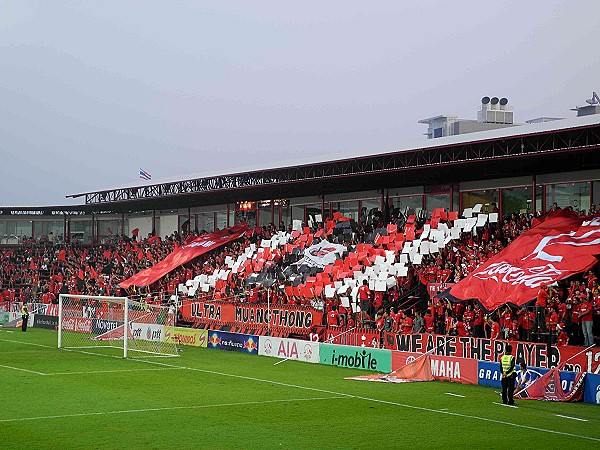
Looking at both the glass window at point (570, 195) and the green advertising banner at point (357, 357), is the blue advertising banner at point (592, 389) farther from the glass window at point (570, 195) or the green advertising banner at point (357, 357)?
the glass window at point (570, 195)

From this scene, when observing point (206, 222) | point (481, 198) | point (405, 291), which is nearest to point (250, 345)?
point (405, 291)

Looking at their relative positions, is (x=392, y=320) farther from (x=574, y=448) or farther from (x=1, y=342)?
(x=1, y=342)

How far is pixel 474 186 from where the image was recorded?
42.9 metres

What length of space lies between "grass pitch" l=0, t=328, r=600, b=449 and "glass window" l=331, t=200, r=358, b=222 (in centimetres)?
1831

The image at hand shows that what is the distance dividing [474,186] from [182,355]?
15957 millimetres

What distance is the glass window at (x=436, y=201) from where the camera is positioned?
44281 mm

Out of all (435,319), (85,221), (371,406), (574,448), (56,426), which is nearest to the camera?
(574,448)

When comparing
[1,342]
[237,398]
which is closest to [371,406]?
[237,398]

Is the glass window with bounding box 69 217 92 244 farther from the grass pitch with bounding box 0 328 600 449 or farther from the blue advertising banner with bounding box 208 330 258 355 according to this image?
the grass pitch with bounding box 0 328 600 449

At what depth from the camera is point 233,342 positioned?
40.8 metres

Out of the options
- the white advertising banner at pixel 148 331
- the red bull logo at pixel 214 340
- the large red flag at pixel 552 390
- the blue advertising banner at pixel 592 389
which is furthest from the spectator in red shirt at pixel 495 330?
the white advertising banner at pixel 148 331

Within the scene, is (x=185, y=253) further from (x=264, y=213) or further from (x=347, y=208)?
(x=347, y=208)

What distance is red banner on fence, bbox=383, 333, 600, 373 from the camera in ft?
83.2

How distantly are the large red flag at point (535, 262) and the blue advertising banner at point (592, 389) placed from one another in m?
6.29
